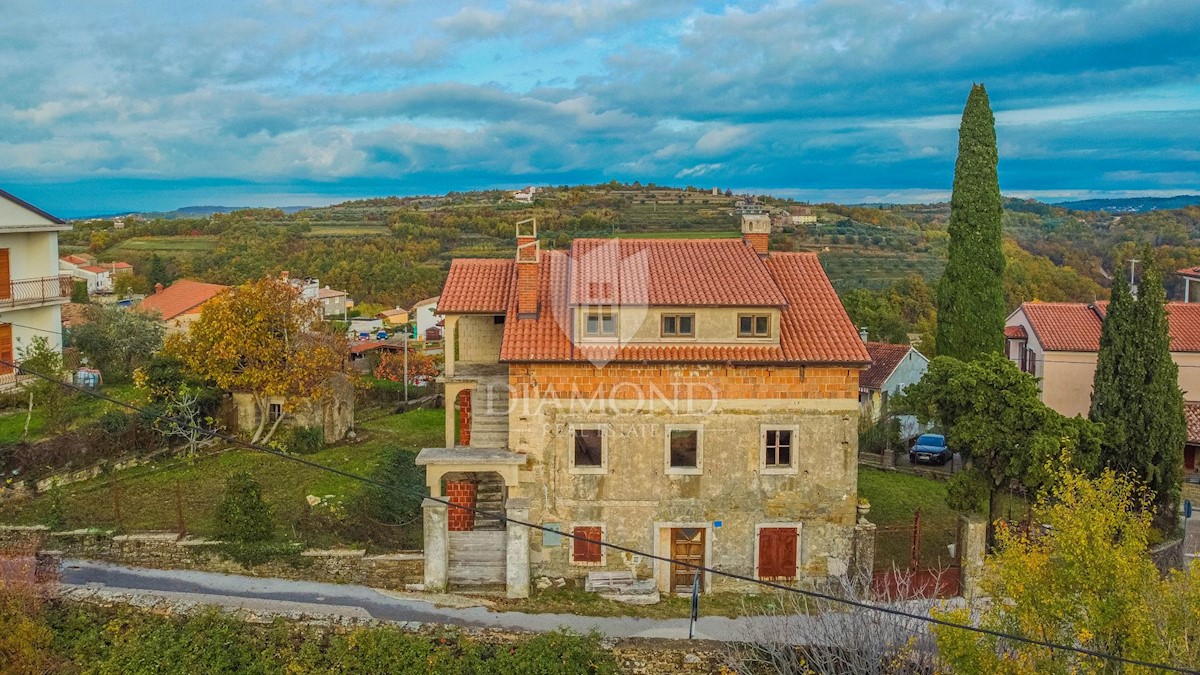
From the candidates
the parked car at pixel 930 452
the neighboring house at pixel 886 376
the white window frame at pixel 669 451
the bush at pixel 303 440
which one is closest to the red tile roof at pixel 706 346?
the white window frame at pixel 669 451

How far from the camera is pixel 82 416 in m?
28.1

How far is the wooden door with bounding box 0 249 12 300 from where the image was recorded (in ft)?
97.6

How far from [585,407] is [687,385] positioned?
8.10 feet

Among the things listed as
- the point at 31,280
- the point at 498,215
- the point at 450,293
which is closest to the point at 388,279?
the point at 498,215

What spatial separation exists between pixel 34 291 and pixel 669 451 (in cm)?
2339

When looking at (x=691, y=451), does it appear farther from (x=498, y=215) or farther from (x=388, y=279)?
(x=498, y=215)

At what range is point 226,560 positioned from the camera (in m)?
20.3

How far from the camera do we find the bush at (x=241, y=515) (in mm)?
20141

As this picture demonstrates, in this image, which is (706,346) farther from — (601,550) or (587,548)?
(587,548)

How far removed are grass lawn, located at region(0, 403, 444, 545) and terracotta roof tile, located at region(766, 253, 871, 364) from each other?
12252 mm

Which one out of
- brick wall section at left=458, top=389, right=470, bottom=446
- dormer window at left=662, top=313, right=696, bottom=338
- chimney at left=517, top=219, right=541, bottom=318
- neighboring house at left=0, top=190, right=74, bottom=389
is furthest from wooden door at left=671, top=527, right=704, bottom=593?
neighboring house at left=0, top=190, right=74, bottom=389

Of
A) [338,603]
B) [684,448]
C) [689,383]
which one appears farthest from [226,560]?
[689,383]

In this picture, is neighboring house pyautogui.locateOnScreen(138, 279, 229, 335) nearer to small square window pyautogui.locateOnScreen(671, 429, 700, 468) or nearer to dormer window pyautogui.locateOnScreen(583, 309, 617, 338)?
dormer window pyautogui.locateOnScreen(583, 309, 617, 338)

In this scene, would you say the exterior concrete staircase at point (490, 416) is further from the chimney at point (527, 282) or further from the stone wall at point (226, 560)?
the stone wall at point (226, 560)
